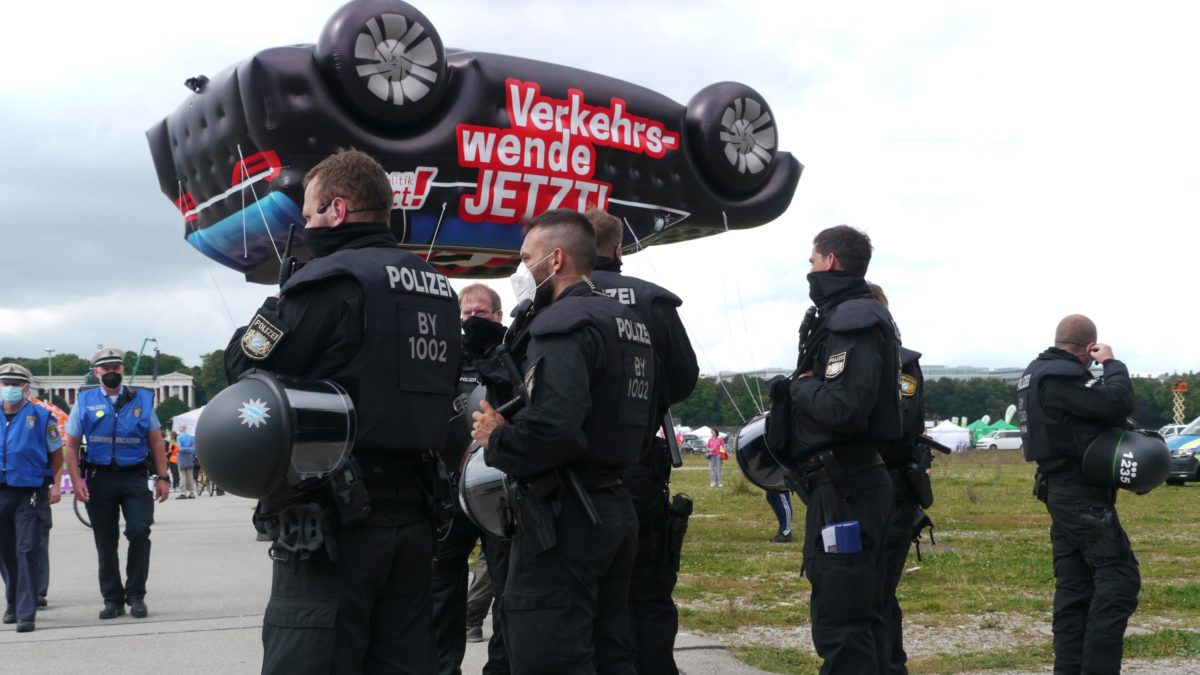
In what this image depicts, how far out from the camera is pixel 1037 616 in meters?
8.14

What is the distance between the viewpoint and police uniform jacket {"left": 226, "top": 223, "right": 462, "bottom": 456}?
11.8 ft

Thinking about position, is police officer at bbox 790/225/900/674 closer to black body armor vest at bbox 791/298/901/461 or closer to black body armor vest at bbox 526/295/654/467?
black body armor vest at bbox 791/298/901/461

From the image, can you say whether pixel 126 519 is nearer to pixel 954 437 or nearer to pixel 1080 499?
pixel 1080 499

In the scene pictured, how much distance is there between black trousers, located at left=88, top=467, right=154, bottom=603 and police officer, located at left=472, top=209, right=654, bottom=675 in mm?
5580

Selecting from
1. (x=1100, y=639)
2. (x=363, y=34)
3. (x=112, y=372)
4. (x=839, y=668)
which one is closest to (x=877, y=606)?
(x=839, y=668)

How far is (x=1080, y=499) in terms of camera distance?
5.93 metres

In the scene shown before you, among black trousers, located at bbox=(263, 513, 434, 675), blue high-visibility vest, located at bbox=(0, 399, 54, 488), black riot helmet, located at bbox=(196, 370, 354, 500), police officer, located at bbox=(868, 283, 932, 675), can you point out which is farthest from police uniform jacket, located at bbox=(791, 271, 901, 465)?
blue high-visibility vest, located at bbox=(0, 399, 54, 488)

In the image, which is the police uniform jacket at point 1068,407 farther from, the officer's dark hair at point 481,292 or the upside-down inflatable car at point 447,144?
the upside-down inflatable car at point 447,144

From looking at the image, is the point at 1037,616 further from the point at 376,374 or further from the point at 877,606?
the point at 376,374

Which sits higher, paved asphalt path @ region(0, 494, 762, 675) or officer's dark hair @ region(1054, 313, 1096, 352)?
officer's dark hair @ region(1054, 313, 1096, 352)

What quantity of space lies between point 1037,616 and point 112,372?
22.5 ft

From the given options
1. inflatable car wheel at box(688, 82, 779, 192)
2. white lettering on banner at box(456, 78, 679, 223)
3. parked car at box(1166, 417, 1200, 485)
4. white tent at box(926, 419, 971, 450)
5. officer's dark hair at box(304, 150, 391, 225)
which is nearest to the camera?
officer's dark hair at box(304, 150, 391, 225)

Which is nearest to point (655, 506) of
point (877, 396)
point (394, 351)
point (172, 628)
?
point (877, 396)

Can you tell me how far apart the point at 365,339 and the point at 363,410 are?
22 cm
